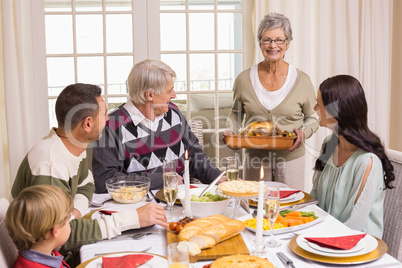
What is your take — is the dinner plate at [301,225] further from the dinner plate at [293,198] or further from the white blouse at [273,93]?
the white blouse at [273,93]

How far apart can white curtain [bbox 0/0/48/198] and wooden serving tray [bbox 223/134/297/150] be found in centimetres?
192

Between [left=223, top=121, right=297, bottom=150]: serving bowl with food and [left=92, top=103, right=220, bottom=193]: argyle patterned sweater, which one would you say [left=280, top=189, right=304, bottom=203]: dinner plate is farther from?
[left=92, top=103, right=220, bottom=193]: argyle patterned sweater

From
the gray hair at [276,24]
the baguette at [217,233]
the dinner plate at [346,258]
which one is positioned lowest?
the dinner plate at [346,258]

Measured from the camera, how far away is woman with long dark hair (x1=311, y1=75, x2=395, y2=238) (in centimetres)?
194

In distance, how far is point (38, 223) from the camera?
4.37 feet

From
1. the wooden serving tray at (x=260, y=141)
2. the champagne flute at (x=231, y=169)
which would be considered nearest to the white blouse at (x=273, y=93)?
the wooden serving tray at (x=260, y=141)

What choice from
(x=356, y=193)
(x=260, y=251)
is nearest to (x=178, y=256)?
(x=260, y=251)

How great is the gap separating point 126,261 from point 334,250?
0.62m

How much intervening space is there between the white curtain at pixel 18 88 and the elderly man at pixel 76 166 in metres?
1.82

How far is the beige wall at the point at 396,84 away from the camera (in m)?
4.09

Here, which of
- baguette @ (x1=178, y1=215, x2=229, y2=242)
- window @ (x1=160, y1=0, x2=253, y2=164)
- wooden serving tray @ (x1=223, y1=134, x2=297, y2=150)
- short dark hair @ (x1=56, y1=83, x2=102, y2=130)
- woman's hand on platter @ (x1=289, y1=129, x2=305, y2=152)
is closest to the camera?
baguette @ (x1=178, y1=215, x2=229, y2=242)

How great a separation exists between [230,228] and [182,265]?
395mm

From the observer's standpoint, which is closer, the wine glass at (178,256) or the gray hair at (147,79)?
the wine glass at (178,256)

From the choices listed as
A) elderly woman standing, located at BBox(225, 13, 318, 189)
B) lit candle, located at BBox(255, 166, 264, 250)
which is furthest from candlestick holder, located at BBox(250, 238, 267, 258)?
elderly woman standing, located at BBox(225, 13, 318, 189)
